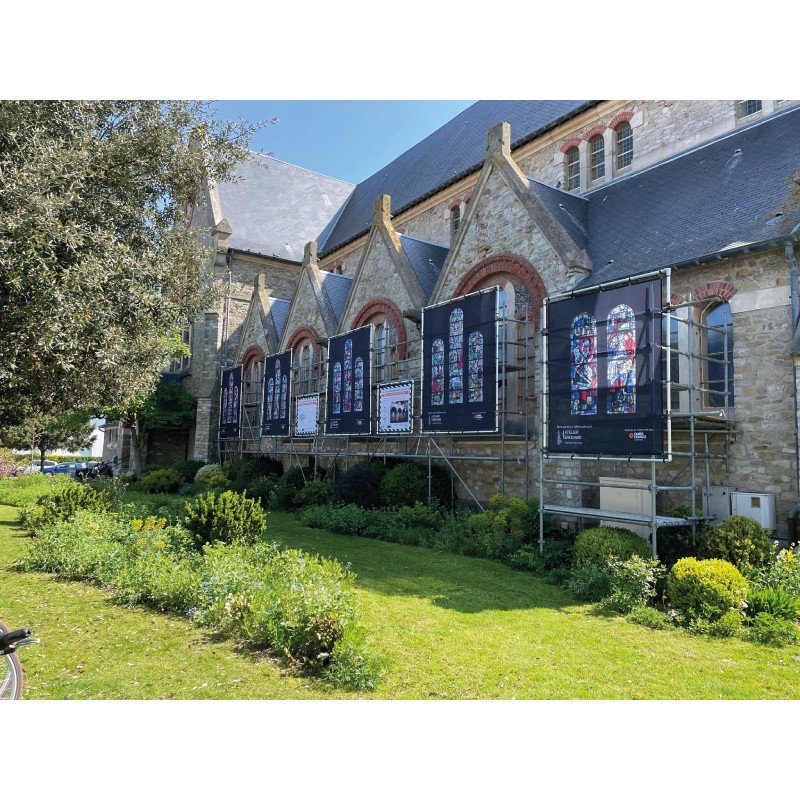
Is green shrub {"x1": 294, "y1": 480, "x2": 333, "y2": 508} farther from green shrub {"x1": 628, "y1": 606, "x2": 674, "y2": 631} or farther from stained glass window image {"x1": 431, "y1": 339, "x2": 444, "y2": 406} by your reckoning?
green shrub {"x1": 628, "y1": 606, "x2": 674, "y2": 631}

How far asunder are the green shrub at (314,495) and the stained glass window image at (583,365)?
9468 millimetres

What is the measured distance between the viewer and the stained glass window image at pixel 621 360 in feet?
32.9

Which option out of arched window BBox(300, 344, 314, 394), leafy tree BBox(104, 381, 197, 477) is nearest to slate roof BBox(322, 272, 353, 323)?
arched window BBox(300, 344, 314, 394)

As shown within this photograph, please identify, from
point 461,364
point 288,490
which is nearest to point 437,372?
point 461,364

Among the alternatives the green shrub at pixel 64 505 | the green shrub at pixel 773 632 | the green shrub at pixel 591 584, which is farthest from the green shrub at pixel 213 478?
the green shrub at pixel 773 632

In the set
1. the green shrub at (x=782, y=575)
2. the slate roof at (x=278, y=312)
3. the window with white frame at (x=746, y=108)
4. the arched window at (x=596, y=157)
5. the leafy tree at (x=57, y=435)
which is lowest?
the green shrub at (x=782, y=575)

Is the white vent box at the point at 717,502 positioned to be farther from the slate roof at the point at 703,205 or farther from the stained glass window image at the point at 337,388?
the stained glass window image at the point at 337,388

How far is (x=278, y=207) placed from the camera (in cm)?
3500

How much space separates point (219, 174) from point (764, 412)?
407 inches

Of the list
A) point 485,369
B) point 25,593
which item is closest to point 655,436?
point 485,369

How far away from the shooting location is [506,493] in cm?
1446

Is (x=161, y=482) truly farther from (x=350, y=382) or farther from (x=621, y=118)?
(x=621, y=118)

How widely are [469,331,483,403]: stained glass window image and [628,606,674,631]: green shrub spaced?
7196mm

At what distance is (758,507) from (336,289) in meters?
18.0
